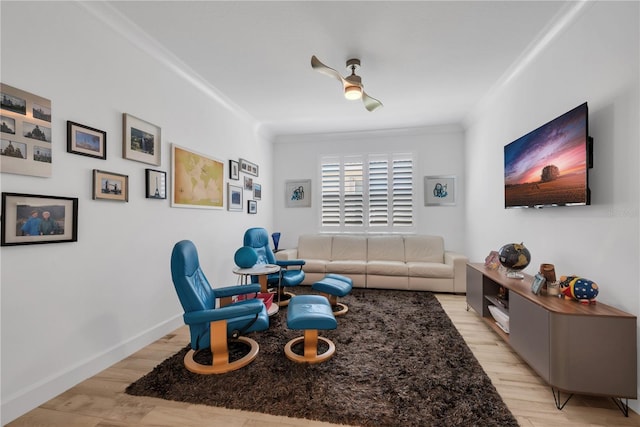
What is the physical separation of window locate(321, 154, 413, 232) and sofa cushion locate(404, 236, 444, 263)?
0.41m

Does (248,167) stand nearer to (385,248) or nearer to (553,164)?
(385,248)

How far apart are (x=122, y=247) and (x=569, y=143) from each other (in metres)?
3.76

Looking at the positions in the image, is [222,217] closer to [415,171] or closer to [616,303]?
[415,171]

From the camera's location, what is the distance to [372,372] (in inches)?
85.7

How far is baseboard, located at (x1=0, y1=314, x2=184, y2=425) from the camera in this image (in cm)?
167

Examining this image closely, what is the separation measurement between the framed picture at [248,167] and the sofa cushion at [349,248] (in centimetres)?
197

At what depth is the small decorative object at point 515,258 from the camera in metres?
2.59

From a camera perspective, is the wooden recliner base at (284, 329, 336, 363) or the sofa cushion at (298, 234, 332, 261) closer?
the wooden recliner base at (284, 329, 336, 363)

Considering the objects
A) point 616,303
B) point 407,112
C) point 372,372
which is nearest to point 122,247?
point 372,372

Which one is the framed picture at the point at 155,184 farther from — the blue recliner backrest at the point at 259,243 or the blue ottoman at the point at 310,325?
the blue ottoman at the point at 310,325

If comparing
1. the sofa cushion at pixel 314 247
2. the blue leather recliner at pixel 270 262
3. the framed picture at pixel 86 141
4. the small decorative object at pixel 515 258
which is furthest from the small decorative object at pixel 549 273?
the framed picture at pixel 86 141

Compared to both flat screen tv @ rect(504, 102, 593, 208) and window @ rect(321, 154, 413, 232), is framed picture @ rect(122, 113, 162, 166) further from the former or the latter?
flat screen tv @ rect(504, 102, 593, 208)

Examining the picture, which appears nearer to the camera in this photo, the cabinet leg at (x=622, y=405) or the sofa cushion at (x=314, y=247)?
the cabinet leg at (x=622, y=405)

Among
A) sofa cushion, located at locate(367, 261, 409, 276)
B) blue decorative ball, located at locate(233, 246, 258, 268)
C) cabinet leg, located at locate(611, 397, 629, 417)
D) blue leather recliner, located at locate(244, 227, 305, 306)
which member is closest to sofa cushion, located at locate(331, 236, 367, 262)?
sofa cushion, located at locate(367, 261, 409, 276)
